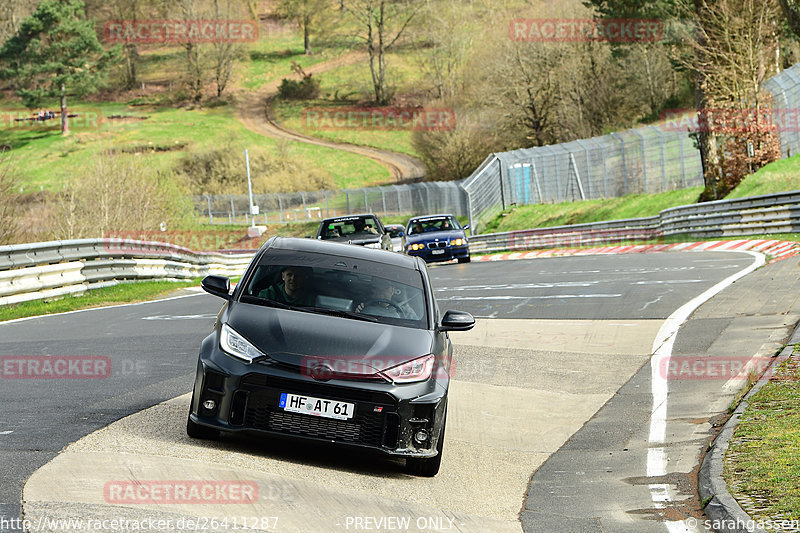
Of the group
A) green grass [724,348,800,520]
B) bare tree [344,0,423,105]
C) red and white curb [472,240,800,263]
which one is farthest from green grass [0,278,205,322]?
bare tree [344,0,423,105]

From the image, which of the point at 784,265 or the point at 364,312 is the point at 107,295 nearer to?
the point at 784,265

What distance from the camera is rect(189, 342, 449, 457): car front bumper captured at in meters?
7.11

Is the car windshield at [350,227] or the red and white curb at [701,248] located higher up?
the car windshield at [350,227]

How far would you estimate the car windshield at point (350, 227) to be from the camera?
2620 cm

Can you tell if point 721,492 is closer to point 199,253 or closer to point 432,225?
point 432,225

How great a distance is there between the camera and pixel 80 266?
74.6ft

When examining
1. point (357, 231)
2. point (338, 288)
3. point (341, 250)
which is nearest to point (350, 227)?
point (357, 231)

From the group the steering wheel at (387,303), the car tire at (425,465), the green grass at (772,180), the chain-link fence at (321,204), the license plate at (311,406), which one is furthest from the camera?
the chain-link fence at (321,204)

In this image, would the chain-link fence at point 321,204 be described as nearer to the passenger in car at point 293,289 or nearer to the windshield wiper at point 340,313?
the passenger in car at point 293,289

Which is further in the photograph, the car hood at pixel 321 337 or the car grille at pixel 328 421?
the car hood at pixel 321 337

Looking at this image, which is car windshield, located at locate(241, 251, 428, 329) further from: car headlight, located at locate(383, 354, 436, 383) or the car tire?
the car tire

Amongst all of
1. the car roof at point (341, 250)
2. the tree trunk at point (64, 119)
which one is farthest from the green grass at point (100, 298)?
the tree trunk at point (64, 119)

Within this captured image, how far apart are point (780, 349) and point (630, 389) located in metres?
2.02

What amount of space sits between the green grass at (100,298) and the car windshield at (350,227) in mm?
4295
